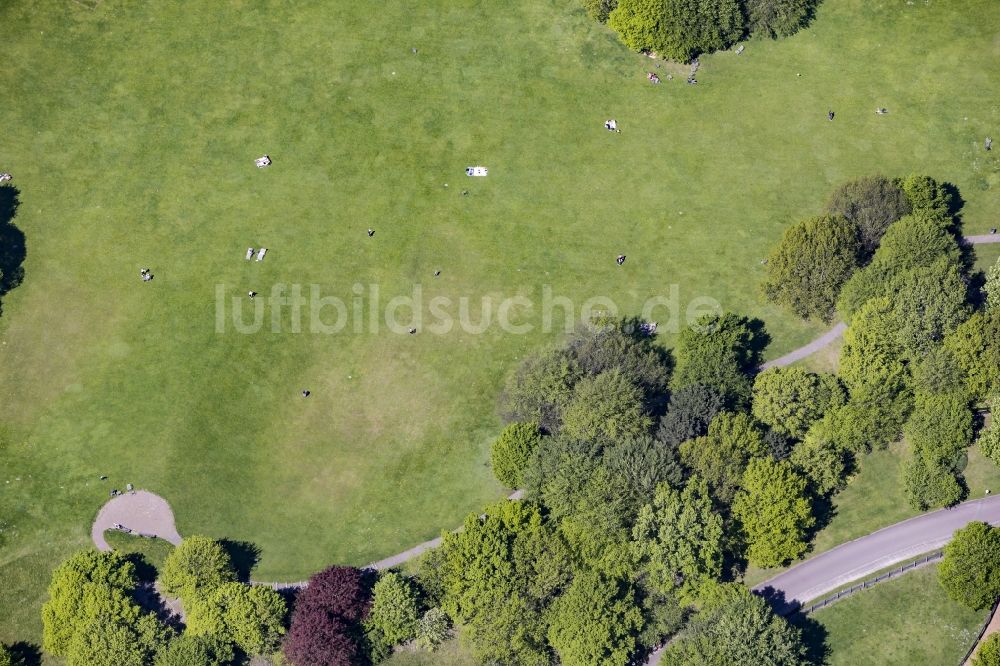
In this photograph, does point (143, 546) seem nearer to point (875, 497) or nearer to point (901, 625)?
point (875, 497)

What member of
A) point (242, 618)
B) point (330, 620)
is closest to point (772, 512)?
point (330, 620)

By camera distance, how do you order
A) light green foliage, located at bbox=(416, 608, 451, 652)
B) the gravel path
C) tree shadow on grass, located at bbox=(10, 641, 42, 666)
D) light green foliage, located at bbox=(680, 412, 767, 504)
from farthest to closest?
the gravel path, tree shadow on grass, located at bbox=(10, 641, 42, 666), light green foliage, located at bbox=(680, 412, 767, 504), light green foliage, located at bbox=(416, 608, 451, 652)

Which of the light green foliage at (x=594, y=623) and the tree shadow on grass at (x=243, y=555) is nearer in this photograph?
the light green foliage at (x=594, y=623)

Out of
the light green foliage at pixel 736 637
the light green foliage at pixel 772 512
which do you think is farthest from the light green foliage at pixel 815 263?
the light green foliage at pixel 736 637

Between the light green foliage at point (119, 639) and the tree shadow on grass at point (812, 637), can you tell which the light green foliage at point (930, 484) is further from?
the light green foliage at point (119, 639)

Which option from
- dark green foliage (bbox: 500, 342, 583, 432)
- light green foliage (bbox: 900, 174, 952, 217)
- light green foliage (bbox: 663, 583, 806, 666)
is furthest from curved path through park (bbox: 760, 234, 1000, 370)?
light green foliage (bbox: 663, 583, 806, 666)

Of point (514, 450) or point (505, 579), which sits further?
point (514, 450)

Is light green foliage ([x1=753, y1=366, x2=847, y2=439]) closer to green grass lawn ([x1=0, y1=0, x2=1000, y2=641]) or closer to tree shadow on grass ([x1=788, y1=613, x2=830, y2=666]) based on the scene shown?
green grass lawn ([x1=0, y1=0, x2=1000, y2=641])
